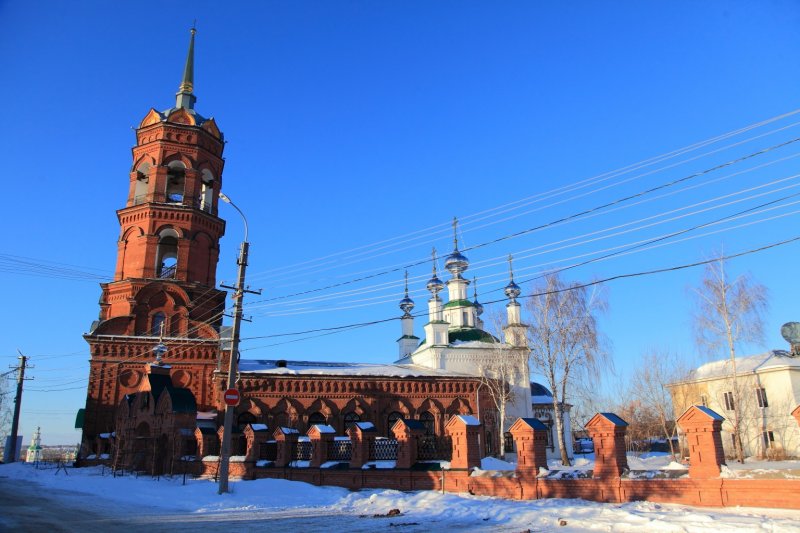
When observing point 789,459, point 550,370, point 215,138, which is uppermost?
point 215,138

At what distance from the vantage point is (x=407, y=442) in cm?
1650

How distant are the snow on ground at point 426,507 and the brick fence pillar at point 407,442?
123 cm

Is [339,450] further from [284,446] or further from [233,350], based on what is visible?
[233,350]

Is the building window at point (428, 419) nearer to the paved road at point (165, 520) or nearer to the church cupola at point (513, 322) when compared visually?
the church cupola at point (513, 322)

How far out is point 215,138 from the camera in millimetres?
30938

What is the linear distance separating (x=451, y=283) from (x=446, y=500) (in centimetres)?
2667

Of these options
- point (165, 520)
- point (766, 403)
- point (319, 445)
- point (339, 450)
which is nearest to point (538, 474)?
point (339, 450)

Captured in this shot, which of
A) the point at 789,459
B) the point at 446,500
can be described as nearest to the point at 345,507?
the point at 446,500

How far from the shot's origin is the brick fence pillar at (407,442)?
1645cm

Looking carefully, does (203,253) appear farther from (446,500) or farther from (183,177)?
(446,500)

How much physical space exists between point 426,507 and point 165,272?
68.4 ft

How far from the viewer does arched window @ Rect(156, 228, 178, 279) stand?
1120 inches

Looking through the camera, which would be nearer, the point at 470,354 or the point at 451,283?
the point at 470,354

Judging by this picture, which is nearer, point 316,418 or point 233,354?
point 233,354
